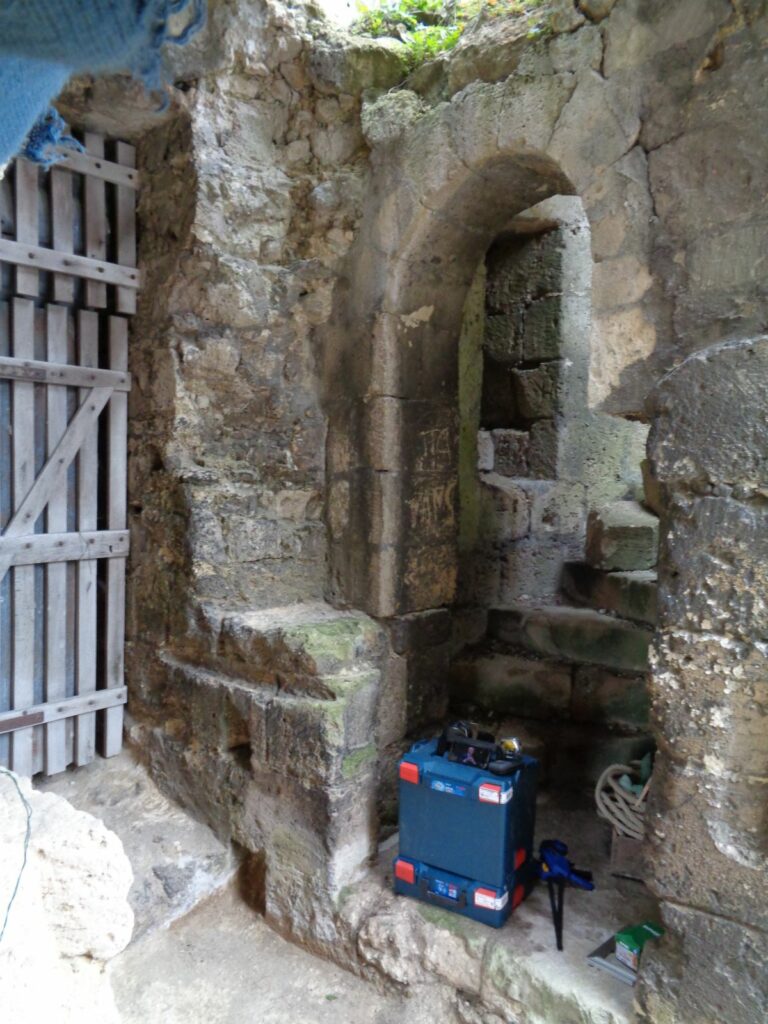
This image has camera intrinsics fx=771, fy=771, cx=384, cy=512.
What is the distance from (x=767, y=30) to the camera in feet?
7.22

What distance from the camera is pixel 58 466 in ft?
11.1

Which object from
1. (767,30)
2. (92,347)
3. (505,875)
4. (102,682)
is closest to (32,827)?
(505,875)

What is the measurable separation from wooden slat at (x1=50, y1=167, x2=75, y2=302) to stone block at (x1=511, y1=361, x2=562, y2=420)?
2652 millimetres

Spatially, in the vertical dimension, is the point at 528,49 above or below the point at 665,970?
above

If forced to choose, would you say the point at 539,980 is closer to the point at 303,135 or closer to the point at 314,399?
the point at 314,399

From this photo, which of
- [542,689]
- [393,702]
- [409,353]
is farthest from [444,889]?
[409,353]

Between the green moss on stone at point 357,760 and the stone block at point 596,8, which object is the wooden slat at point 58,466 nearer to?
the green moss on stone at point 357,760

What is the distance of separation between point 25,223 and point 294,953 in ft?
10.6

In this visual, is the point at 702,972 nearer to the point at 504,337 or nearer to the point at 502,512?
the point at 502,512

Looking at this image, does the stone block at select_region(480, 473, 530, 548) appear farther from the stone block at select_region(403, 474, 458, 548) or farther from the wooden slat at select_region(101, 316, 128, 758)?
the wooden slat at select_region(101, 316, 128, 758)

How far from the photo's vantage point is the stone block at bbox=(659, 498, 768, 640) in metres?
2.16

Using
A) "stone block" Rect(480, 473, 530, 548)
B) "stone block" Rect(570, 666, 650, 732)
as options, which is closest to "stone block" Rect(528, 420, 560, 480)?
Result: "stone block" Rect(480, 473, 530, 548)

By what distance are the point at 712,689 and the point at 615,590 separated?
194cm

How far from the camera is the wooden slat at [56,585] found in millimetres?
3363
